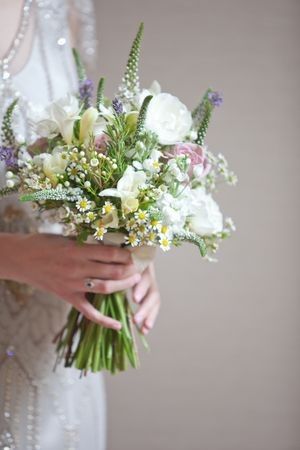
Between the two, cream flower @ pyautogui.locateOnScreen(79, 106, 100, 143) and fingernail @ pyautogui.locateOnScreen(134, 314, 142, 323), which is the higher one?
cream flower @ pyautogui.locateOnScreen(79, 106, 100, 143)

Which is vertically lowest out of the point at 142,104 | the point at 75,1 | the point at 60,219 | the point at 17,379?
the point at 17,379

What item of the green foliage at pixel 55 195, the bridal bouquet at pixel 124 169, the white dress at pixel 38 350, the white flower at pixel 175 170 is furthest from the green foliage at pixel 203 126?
the white dress at pixel 38 350

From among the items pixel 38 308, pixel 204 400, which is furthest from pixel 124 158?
pixel 204 400

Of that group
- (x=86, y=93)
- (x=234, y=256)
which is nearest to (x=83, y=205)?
(x=86, y=93)

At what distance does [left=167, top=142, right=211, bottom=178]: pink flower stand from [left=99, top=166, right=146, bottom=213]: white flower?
7 cm

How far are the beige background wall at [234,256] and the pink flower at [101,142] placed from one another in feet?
2.12

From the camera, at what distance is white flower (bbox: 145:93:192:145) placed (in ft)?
2.52

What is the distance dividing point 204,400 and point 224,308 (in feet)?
0.84

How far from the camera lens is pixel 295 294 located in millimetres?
1356

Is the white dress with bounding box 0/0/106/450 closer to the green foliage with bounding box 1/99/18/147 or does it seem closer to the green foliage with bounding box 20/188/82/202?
the green foliage with bounding box 1/99/18/147

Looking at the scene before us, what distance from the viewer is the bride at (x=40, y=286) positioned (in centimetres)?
85

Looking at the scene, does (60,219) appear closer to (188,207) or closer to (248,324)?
(188,207)

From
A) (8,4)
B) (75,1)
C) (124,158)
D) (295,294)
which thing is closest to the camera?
(124,158)

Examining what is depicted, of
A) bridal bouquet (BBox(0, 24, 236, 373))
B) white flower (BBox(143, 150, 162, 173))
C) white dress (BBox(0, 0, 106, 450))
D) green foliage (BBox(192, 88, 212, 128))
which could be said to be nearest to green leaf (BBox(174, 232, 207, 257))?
bridal bouquet (BBox(0, 24, 236, 373))
